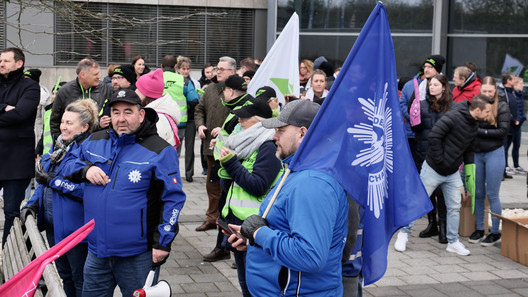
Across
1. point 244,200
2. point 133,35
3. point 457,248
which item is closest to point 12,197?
point 244,200

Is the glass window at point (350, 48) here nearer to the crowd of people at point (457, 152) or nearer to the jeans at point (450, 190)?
the crowd of people at point (457, 152)

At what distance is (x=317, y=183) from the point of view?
130 inches

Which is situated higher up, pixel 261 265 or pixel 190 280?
pixel 261 265

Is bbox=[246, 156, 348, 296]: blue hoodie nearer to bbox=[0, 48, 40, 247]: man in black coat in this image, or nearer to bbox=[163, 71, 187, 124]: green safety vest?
bbox=[0, 48, 40, 247]: man in black coat

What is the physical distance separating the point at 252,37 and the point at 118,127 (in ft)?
63.9

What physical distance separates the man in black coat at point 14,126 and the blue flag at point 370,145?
4158 millimetres

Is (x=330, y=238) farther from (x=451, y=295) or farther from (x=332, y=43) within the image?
(x=332, y=43)

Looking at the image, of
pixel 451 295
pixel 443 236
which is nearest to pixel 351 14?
pixel 443 236

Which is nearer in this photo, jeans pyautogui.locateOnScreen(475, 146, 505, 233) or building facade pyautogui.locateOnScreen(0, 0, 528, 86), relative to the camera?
jeans pyautogui.locateOnScreen(475, 146, 505, 233)

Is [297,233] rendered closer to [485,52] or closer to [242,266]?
[242,266]

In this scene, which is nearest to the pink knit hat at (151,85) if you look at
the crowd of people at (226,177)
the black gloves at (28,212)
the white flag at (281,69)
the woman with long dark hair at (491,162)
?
the crowd of people at (226,177)

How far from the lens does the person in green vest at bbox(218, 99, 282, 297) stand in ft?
18.2

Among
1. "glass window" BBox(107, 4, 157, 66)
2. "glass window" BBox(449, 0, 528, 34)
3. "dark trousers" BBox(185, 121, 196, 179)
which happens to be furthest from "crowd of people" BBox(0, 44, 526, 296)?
"glass window" BBox(107, 4, 157, 66)

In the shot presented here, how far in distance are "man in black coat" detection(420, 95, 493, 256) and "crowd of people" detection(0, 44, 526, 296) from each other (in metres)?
0.01
